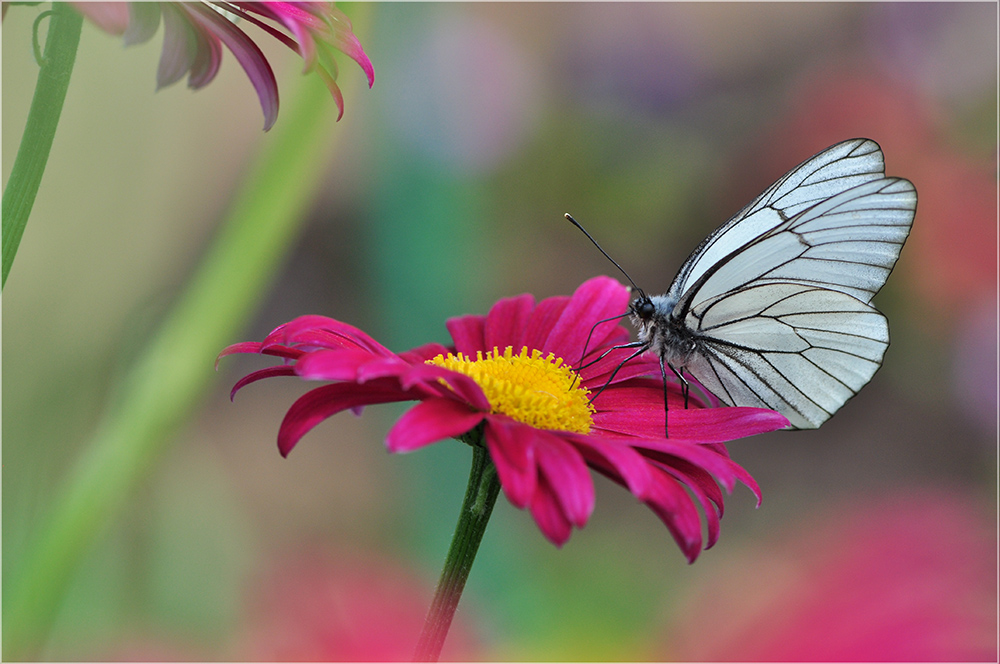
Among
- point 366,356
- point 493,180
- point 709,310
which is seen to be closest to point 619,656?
point 709,310

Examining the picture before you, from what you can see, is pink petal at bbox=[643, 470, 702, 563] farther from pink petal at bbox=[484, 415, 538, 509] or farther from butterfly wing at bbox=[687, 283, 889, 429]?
butterfly wing at bbox=[687, 283, 889, 429]

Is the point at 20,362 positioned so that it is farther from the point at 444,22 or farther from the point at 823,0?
the point at 823,0

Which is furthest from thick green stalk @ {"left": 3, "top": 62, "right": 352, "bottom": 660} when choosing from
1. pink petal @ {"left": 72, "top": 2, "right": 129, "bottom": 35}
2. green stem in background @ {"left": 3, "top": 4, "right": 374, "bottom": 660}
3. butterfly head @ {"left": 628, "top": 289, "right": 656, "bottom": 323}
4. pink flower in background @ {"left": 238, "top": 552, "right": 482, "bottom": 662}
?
pink petal @ {"left": 72, "top": 2, "right": 129, "bottom": 35}

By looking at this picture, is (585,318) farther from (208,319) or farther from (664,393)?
(208,319)

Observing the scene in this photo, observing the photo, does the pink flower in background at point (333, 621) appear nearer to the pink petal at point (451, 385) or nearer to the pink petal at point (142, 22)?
the pink petal at point (451, 385)

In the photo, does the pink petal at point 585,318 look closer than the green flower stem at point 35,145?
No

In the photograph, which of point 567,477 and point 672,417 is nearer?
point 567,477

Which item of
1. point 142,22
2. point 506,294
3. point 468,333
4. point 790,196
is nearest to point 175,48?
point 142,22

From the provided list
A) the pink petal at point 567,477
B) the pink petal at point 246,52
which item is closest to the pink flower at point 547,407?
the pink petal at point 567,477

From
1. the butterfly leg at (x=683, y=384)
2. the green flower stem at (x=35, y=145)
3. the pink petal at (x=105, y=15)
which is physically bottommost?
the butterfly leg at (x=683, y=384)
